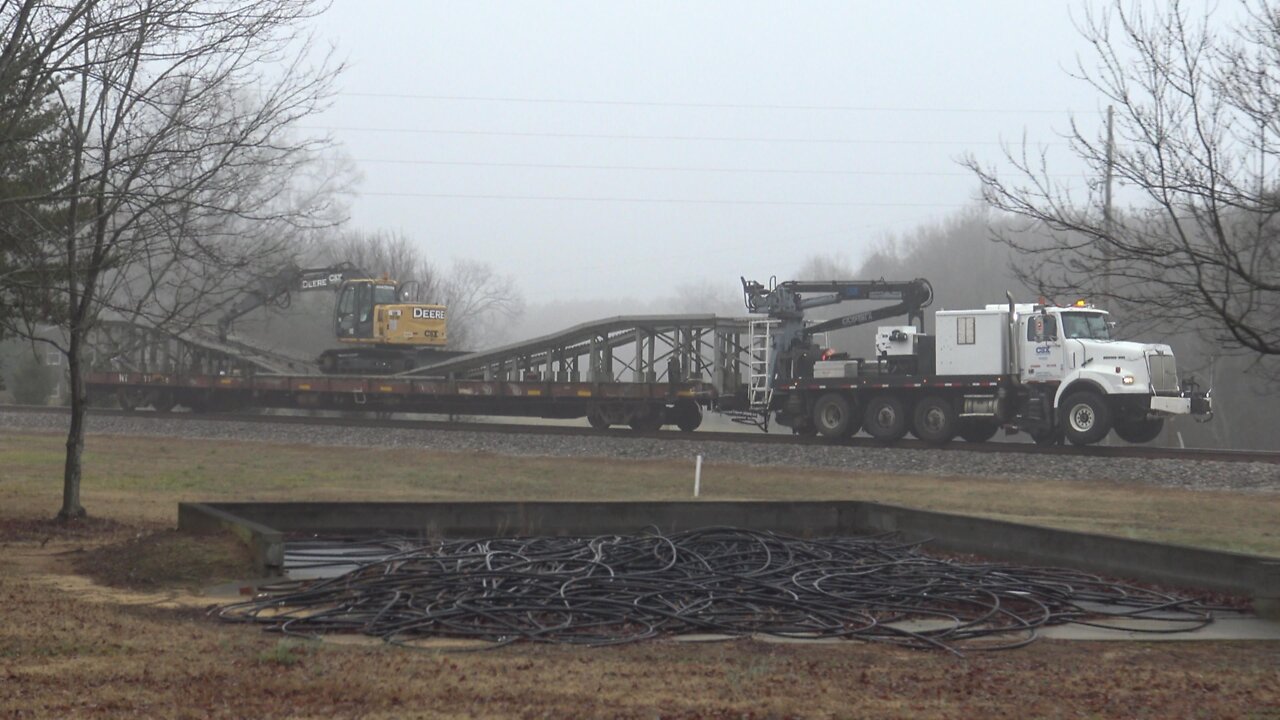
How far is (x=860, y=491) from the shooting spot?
20984 millimetres

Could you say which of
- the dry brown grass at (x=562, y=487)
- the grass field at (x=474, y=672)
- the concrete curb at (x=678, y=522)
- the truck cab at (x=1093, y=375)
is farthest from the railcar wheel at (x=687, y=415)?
the grass field at (x=474, y=672)

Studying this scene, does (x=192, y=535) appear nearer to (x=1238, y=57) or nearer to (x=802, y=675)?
(x=802, y=675)

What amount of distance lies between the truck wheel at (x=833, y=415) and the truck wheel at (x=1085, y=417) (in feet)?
16.5

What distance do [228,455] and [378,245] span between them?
1292 inches

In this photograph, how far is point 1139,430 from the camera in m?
27.6

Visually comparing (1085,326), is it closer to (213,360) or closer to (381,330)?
(381,330)

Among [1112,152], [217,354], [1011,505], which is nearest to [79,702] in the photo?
[1112,152]

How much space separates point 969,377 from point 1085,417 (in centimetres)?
265

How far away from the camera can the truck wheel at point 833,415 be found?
29.5 meters

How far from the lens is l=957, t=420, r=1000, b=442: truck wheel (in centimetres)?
2822

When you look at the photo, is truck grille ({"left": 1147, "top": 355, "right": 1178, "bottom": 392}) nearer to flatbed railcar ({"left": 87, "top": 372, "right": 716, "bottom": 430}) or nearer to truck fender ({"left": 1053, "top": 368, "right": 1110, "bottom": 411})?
truck fender ({"left": 1053, "top": 368, "right": 1110, "bottom": 411})

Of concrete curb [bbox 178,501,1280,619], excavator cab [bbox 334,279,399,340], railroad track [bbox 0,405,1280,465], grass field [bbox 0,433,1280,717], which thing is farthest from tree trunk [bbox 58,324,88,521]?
excavator cab [bbox 334,279,399,340]

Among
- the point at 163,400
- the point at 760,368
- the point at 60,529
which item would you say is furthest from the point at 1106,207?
the point at 163,400

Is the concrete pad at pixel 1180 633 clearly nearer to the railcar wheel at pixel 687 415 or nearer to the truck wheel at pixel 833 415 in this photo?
the truck wheel at pixel 833 415
